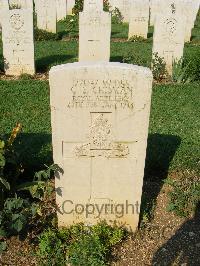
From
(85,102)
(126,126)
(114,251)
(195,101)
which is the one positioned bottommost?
(114,251)

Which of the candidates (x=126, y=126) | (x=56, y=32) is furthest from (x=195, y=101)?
(x=56, y=32)

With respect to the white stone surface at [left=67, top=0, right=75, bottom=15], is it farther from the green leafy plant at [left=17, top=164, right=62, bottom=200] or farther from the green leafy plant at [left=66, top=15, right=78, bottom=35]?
the green leafy plant at [left=17, top=164, right=62, bottom=200]

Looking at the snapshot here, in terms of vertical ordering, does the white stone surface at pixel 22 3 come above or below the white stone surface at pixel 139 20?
above

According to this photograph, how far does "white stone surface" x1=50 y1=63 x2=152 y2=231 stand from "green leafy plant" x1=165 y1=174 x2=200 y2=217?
61cm

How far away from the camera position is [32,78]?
9703mm

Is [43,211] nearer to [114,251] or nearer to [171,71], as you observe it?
[114,251]

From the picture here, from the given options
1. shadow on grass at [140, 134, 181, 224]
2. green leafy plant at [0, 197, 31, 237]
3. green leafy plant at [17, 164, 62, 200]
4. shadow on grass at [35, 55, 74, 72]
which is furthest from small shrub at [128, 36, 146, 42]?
green leafy plant at [0, 197, 31, 237]

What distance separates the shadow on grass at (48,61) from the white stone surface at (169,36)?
290 centimetres

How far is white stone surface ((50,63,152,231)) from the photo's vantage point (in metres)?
3.37

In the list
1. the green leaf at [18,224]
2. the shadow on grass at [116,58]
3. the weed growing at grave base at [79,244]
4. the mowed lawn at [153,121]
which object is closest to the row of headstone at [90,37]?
the mowed lawn at [153,121]

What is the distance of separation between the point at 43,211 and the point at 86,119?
1.48 meters

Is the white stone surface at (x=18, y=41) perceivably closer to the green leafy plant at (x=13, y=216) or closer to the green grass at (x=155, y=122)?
the green grass at (x=155, y=122)

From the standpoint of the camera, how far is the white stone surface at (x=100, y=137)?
3.37m

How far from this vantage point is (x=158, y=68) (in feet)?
31.6
